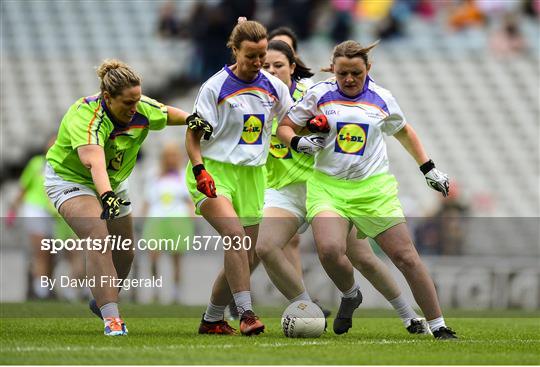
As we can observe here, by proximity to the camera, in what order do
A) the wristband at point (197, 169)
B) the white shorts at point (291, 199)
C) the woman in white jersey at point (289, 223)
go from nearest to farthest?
the wristband at point (197, 169)
the woman in white jersey at point (289, 223)
the white shorts at point (291, 199)

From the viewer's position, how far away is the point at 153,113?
8.27 metres

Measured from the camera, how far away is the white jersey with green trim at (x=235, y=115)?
8180 millimetres

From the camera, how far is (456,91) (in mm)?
21062

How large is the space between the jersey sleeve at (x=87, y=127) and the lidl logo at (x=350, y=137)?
61.6 inches

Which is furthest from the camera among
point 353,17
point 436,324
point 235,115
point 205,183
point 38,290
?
point 353,17

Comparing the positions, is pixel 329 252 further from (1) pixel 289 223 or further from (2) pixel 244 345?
(2) pixel 244 345

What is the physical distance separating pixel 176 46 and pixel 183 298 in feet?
26.6

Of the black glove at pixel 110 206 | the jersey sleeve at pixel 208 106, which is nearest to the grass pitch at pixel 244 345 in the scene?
the black glove at pixel 110 206

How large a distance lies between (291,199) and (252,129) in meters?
0.75

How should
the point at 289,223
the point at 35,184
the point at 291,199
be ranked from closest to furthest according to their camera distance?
the point at 289,223, the point at 291,199, the point at 35,184

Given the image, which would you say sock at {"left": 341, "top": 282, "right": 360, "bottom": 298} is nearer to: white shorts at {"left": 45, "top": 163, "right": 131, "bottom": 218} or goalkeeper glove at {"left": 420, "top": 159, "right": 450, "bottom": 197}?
goalkeeper glove at {"left": 420, "top": 159, "right": 450, "bottom": 197}

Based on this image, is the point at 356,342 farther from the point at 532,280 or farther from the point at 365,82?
the point at 532,280

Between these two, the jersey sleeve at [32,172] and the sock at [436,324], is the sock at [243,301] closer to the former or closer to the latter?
the sock at [436,324]

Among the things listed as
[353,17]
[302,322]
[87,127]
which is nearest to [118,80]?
[87,127]
